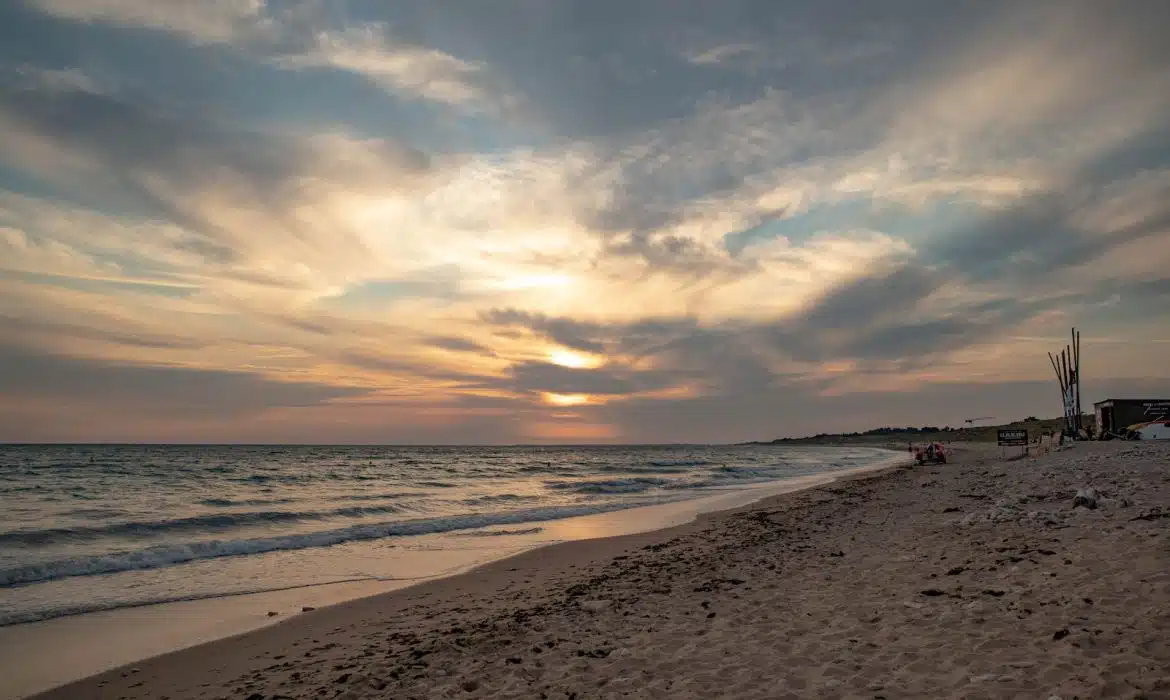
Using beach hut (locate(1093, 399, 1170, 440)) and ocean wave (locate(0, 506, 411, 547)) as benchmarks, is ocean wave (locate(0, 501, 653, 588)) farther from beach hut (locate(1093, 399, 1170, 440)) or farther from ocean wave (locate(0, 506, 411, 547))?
beach hut (locate(1093, 399, 1170, 440))

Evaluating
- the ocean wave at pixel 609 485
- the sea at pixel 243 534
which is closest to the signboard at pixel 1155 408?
the sea at pixel 243 534

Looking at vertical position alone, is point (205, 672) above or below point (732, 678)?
below

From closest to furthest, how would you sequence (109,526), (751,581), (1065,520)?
(751,581), (1065,520), (109,526)

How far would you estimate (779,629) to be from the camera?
7773mm

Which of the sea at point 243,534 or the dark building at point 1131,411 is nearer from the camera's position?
the sea at point 243,534

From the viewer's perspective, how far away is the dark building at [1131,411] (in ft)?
162

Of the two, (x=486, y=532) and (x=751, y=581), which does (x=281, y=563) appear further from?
(x=751, y=581)

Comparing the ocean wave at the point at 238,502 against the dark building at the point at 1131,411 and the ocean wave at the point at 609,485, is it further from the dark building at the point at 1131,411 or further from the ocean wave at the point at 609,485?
the dark building at the point at 1131,411

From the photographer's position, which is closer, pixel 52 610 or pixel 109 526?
pixel 52 610

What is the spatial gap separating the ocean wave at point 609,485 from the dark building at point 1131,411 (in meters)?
35.9

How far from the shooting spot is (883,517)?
1733 centimetres

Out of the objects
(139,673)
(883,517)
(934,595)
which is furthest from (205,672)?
(883,517)

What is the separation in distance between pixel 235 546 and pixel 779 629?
15915 millimetres

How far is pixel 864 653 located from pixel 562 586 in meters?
6.45
